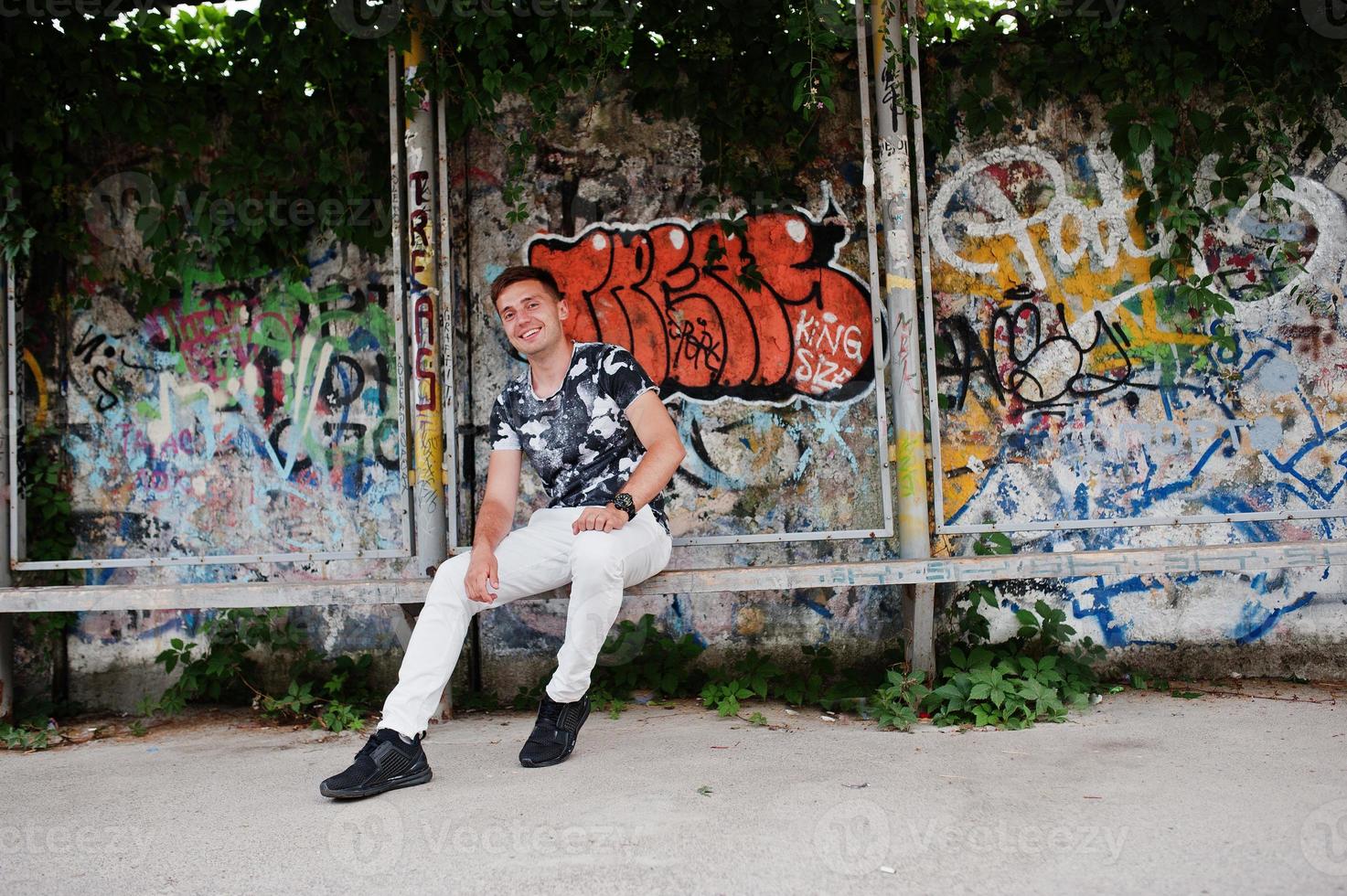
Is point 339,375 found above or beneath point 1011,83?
beneath

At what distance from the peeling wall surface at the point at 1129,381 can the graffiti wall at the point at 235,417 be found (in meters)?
2.69

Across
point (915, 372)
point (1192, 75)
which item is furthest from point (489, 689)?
point (1192, 75)

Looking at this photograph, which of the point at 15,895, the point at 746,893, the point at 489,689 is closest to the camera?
the point at 746,893

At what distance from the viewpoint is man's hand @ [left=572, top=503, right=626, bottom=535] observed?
3.48m

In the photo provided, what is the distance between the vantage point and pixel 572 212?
4.86 metres

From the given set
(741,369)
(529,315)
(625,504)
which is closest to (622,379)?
(529,315)

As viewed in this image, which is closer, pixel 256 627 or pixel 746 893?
pixel 746 893

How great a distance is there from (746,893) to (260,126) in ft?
13.5

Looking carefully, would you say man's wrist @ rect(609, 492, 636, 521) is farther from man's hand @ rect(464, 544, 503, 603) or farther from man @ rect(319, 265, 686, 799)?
man's hand @ rect(464, 544, 503, 603)

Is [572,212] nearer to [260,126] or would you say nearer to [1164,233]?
[260,126]

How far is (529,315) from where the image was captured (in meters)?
3.81

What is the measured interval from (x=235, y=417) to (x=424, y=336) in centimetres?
112

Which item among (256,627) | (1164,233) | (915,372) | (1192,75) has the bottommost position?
(256,627)

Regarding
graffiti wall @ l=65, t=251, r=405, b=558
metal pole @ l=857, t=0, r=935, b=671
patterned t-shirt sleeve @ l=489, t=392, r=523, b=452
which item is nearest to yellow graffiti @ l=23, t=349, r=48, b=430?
graffiti wall @ l=65, t=251, r=405, b=558
